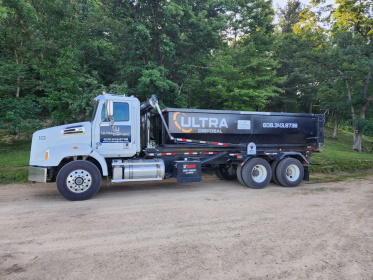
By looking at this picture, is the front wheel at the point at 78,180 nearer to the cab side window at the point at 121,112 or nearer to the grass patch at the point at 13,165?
the cab side window at the point at 121,112

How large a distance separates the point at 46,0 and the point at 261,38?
1339 cm

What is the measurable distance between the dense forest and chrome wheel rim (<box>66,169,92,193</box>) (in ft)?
21.4

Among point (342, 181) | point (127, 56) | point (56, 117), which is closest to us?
point (342, 181)

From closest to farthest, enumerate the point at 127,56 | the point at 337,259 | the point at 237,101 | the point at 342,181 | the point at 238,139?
the point at 337,259, the point at 238,139, the point at 342,181, the point at 237,101, the point at 127,56

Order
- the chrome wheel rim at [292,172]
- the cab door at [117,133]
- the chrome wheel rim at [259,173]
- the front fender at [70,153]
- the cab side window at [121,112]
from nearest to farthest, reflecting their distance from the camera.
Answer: the front fender at [70,153], the cab door at [117,133], the cab side window at [121,112], the chrome wheel rim at [259,173], the chrome wheel rim at [292,172]

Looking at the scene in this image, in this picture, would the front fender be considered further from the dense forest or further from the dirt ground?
the dense forest

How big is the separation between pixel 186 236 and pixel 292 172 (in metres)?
6.15

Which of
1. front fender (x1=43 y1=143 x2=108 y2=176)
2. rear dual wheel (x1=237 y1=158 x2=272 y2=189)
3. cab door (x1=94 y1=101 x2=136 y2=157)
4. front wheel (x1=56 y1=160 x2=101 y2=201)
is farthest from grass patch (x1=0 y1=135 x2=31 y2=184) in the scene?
rear dual wheel (x1=237 y1=158 x2=272 y2=189)

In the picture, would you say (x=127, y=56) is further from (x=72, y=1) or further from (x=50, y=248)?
(x=50, y=248)

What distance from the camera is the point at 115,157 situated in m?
7.42

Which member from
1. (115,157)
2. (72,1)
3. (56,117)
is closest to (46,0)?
(72,1)

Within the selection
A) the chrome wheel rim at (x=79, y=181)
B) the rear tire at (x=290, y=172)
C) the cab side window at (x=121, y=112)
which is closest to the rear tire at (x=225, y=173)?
the rear tire at (x=290, y=172)

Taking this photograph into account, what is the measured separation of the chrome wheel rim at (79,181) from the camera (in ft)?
21.3

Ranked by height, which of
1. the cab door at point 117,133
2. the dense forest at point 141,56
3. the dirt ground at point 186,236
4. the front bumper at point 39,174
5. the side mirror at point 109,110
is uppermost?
the dense forest at point 141,56
